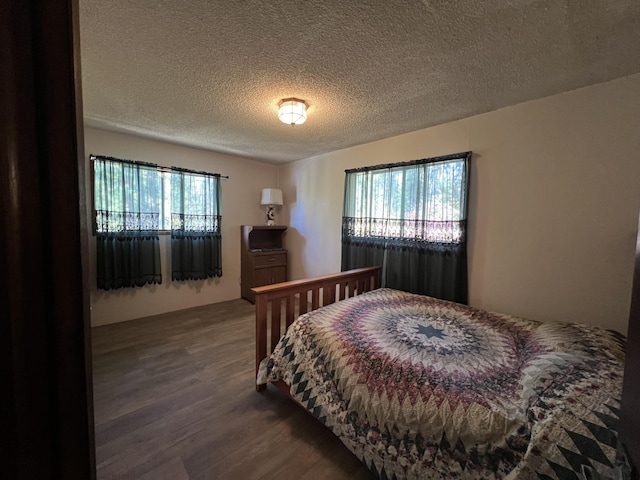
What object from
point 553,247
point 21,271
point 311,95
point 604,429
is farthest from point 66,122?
point 553,247

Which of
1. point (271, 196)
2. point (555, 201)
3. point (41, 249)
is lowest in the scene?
point (41, 249)

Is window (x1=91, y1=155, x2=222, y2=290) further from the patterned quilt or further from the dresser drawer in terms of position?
the patterned quilt

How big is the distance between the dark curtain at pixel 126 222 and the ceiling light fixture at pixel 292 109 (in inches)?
81.7

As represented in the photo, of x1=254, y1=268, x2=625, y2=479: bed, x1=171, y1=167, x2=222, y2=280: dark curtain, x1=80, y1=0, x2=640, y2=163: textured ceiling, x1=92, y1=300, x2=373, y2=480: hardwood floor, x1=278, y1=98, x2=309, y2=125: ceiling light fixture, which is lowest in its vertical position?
x1=92, y1=300, x2=373, y2=480: hardwood floor

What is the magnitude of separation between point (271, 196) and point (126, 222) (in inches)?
75.5

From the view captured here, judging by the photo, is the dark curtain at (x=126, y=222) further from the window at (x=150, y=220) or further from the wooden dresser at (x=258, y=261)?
the wooden dresser at (x=258, y=261)

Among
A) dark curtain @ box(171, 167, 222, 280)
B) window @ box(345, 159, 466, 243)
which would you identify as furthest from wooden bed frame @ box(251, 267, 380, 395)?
dark curtain @ box(171, 167, 222, 280)

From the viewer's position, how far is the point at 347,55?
1.50 metres

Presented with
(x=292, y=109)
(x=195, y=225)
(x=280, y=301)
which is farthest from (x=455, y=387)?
(x=195, y=225)

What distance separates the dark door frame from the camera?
0.32 m

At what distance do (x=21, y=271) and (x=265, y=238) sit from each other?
13.4 ft

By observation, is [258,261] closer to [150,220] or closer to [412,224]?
[150,220]

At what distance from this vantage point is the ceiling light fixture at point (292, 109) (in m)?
2.02

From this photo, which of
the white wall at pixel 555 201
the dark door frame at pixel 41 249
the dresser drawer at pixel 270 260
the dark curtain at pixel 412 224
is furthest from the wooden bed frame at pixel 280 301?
the dresser drawer at pixel 270 260
